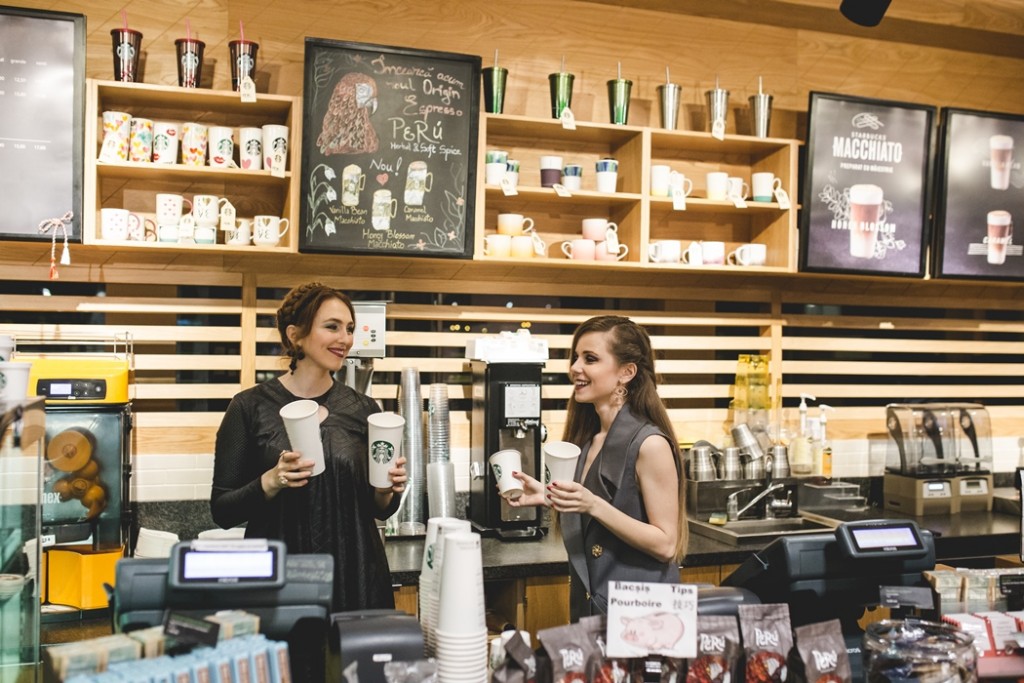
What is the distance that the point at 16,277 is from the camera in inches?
132

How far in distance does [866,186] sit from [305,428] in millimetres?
3029

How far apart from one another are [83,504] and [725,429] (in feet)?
8.81

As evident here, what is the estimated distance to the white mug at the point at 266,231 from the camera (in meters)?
3.36

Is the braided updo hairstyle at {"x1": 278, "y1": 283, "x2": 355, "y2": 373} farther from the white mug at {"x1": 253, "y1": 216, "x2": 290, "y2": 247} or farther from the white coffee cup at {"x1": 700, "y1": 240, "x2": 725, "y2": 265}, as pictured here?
the white coffee cup at {"x1": 700, "y1": 240, "x2": 725, "y2": 265}

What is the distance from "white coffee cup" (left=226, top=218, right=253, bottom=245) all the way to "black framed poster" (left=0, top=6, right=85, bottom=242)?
0.50 meters

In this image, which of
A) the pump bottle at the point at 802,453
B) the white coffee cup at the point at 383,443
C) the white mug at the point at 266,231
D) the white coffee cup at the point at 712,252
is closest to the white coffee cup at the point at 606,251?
the white coffee cup at the point at 712,252

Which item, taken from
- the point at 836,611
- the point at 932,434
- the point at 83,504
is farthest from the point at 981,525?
the point at 83,504

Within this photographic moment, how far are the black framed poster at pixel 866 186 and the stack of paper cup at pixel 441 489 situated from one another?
1.80m

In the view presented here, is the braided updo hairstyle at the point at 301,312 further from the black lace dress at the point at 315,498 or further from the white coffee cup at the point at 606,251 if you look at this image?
the white coffee cup at the point at 606,251

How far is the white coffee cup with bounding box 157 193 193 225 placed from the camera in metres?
3.27

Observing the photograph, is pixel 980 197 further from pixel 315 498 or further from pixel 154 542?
pixel 154 542

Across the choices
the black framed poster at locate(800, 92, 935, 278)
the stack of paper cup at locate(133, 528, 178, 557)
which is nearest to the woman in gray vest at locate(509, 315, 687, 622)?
the stack of paper cup at locate(133, 528, 178, 557)

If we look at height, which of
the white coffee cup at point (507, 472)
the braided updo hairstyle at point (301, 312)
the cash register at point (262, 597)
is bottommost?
the cash register at point (262, 597)

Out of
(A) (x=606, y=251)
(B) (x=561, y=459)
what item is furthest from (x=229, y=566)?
(A) (x=606, y=251)
